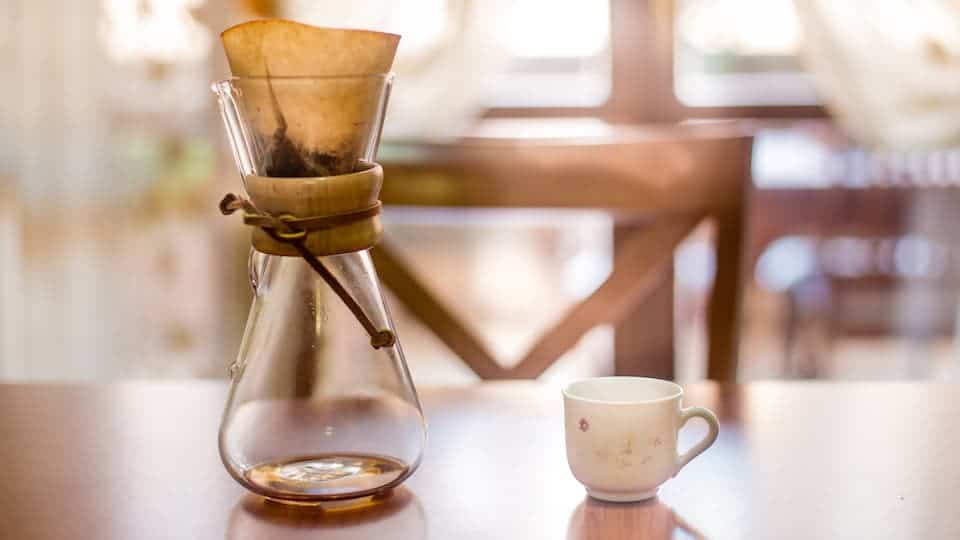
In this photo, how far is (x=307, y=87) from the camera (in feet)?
2.34

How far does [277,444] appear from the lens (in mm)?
762

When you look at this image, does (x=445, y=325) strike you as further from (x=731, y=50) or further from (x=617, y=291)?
(x=731, y=50)

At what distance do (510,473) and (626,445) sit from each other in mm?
108

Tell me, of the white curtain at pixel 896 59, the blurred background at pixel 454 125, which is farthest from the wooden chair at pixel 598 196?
the white curtain at pixel 896 59

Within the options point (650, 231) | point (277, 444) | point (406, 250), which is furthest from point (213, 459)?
point (406, 250)

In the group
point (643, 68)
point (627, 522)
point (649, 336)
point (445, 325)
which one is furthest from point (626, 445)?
point (643, 68)

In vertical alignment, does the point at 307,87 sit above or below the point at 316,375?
above

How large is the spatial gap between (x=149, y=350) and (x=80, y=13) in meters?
0.70

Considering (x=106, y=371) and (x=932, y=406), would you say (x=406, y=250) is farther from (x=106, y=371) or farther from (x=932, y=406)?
(x=932, y=406)

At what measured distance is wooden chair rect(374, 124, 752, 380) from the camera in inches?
54.1

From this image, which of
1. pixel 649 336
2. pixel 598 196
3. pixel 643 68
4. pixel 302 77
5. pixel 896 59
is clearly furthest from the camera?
pixel 643 68

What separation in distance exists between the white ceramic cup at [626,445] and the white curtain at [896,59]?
79.5 inches

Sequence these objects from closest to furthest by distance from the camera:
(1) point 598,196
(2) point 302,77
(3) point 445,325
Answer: (2) point 302,77
(3) point 445,325
(1) point 598,196

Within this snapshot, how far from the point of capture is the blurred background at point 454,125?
2574 millimetres
